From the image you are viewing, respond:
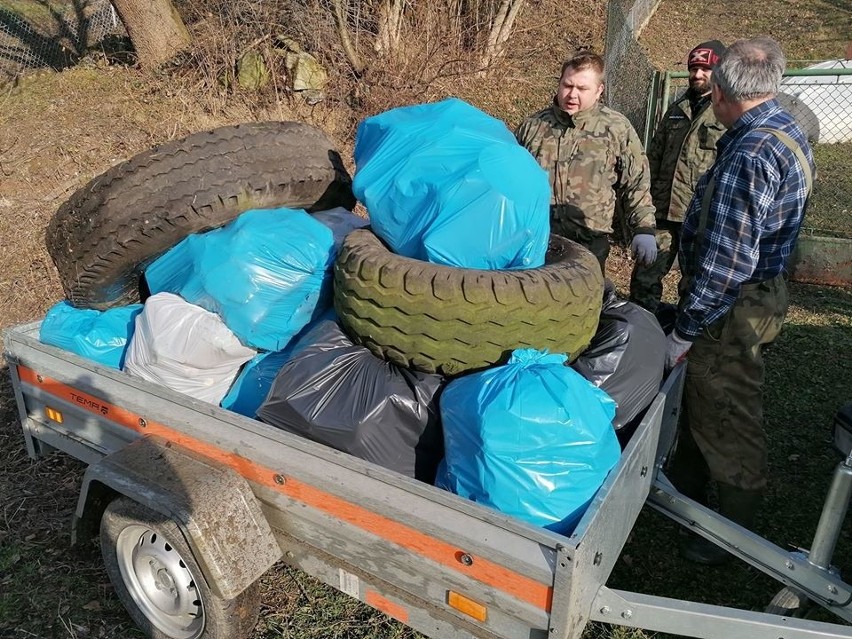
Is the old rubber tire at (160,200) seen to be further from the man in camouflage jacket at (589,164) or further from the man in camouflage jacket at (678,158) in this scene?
the man in camouflage jacket at (678,158)

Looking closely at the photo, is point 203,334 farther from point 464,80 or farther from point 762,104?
point 464,80

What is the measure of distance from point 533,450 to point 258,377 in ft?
4.15

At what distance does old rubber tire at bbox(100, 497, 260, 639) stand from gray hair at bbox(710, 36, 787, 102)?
103 inches

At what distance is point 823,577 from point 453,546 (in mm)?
1332

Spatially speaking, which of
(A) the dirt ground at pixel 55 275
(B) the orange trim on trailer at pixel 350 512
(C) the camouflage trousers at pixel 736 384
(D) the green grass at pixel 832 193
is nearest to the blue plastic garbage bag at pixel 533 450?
(B) the orange trim on trailer at pixel 350 512

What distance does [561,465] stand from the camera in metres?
1.94

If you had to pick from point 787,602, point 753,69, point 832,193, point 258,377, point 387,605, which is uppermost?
point 753,69

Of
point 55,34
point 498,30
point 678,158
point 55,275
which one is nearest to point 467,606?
point 678,158

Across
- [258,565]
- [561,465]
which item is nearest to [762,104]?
[561,465]

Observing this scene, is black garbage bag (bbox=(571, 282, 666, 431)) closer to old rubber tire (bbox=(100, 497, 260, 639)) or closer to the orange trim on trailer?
the orange trim on trailer

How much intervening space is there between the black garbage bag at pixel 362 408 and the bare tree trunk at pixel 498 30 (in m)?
8.59

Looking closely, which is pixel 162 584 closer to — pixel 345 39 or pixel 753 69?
pixel 753 69

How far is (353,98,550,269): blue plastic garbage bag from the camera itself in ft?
7.84

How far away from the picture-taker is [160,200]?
8.93 ft
